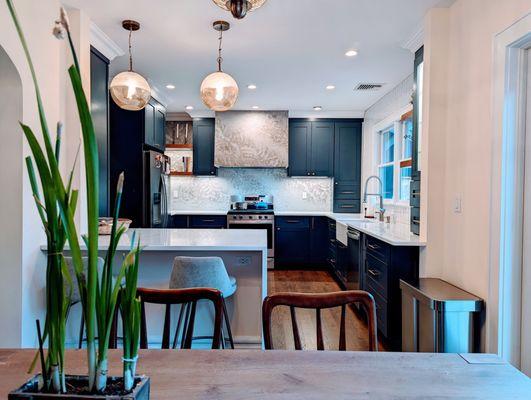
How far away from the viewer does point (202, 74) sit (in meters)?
4.24

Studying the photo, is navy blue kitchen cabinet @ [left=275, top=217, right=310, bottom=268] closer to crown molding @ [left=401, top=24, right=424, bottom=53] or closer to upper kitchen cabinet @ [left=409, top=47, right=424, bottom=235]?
upper kitchen cabinet @ [left=409, top=47, right=424, bottom=235]

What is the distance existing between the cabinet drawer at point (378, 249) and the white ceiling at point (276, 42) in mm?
1789

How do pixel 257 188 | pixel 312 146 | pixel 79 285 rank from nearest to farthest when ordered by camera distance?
pixel 79 285
pixel 312 146
pixel 257 188

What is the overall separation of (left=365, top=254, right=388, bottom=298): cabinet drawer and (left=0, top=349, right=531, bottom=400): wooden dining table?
72.5 inches

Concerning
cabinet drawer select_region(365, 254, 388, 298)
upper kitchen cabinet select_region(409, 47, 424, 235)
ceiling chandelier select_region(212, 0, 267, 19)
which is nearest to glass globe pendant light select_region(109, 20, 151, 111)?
ceiling chandelier select_region(212, 0, 267, 19)

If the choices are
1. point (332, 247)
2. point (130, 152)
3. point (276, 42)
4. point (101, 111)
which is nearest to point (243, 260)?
point (101, 111)

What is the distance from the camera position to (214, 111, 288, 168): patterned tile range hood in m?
5.90

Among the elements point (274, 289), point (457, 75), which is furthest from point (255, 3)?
point (274, 289)

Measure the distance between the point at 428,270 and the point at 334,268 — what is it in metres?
2.48

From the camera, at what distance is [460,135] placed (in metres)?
2.52

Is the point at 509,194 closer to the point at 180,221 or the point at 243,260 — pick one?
the point at 243,260

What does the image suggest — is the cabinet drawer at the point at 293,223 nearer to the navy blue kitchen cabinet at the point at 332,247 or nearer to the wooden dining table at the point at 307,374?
the navy blue kitchen cabinet at the point at 332,247

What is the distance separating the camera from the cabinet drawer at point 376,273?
2948mm

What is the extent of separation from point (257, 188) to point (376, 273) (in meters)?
3.58
